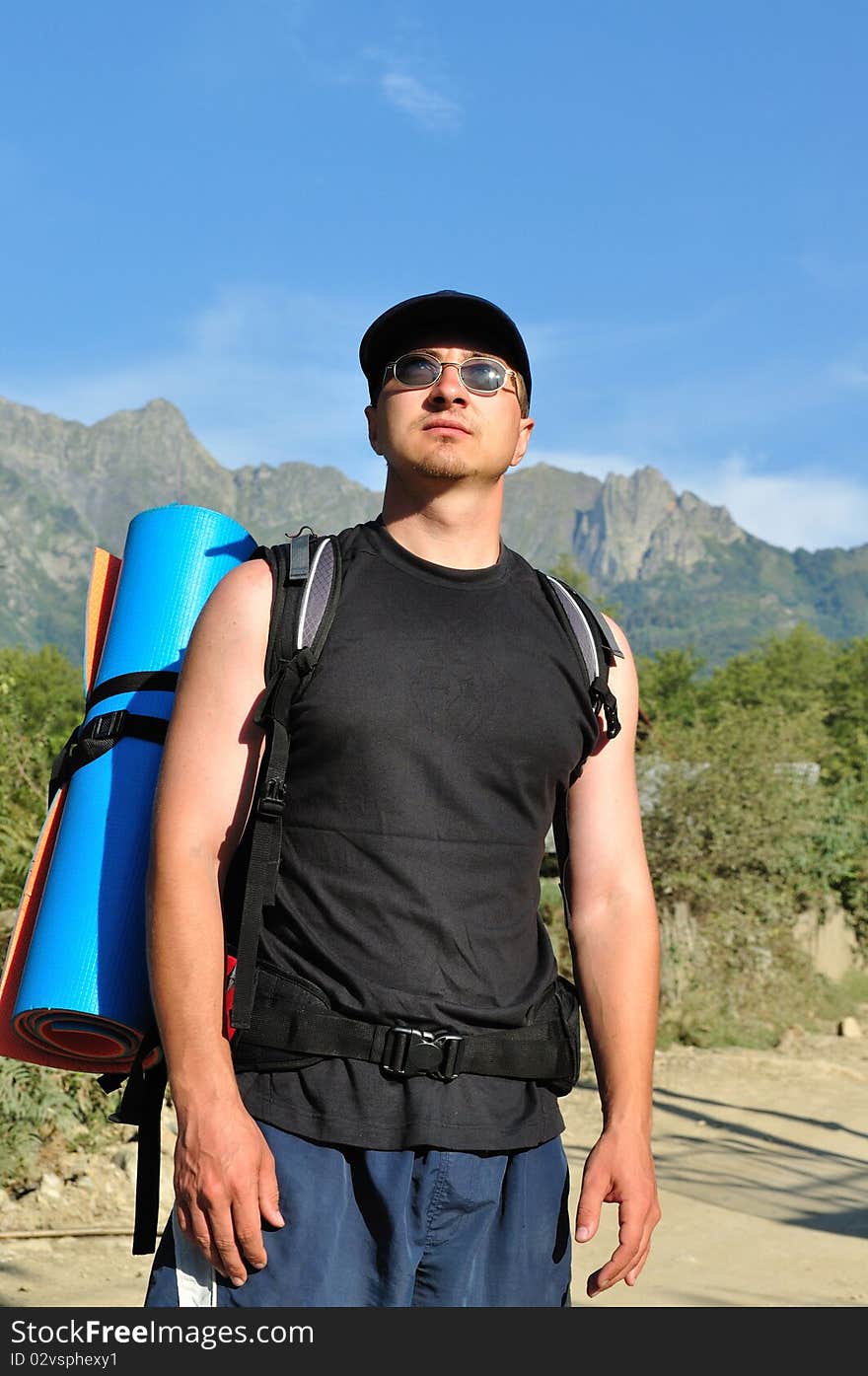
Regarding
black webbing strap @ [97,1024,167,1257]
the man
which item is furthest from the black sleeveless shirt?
black webbing strap @ [97,1024,167,1257]

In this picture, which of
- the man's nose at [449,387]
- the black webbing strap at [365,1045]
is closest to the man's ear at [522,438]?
the man's nose at [449,387]

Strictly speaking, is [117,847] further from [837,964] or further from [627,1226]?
[837,964]

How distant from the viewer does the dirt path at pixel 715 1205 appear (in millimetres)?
5414

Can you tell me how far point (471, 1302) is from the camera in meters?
2.17

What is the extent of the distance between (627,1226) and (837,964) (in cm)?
1427

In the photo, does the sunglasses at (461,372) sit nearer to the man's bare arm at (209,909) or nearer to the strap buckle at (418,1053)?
the man's bare arm at (209,909)

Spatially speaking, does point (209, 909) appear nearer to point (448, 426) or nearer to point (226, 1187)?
point (226, 1187)

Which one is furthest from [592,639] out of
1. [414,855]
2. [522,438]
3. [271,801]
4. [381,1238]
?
[381,1238]

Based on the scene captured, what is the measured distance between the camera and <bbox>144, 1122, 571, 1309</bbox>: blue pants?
2049 mm

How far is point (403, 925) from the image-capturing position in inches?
84.9

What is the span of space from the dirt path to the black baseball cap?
3464 mm
